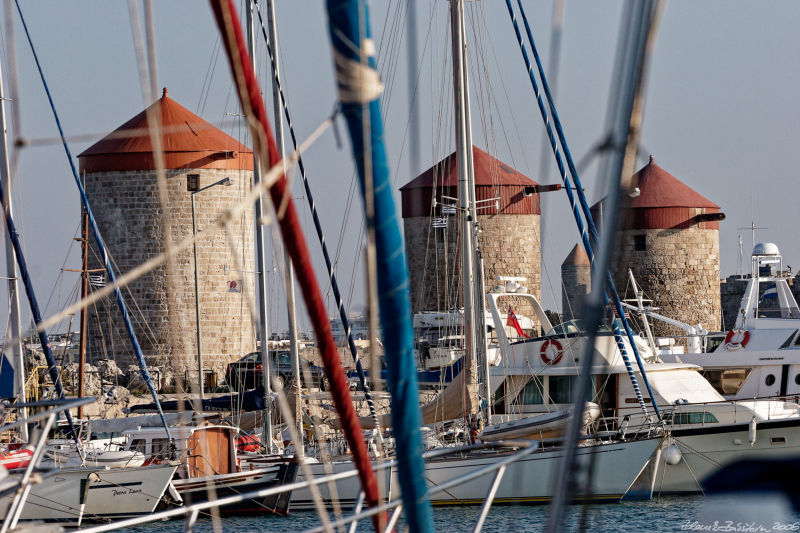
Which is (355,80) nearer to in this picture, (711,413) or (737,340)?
(711,413)

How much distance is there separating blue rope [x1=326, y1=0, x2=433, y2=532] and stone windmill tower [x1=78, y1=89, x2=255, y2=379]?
24.9 meters

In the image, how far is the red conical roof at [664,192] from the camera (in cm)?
3784

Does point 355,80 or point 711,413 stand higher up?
point 355,80

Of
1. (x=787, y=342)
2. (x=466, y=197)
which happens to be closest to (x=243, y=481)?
(x=466, y=197)

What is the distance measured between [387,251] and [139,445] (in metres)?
11.0

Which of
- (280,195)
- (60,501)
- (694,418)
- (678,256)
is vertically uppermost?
(678,256)

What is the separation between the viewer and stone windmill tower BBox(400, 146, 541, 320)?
3425cm

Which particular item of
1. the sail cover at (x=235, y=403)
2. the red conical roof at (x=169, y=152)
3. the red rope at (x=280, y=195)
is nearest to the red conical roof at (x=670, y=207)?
the red conical roof at (x=169, y=152)

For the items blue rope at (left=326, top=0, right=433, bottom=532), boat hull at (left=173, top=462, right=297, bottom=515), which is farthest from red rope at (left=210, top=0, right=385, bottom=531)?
boat hull at (left=173, top=462, right=297, bottom=515)

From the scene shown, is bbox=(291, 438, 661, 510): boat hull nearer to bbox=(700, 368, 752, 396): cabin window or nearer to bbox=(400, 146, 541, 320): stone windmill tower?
bbox=(700, 368, 752, 396): cabin window

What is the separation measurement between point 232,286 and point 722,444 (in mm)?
17335

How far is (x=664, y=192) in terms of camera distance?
38094mm

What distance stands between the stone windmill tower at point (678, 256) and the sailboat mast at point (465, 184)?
25.7 meters

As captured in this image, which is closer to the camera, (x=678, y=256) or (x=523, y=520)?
(x=523, y=520)
